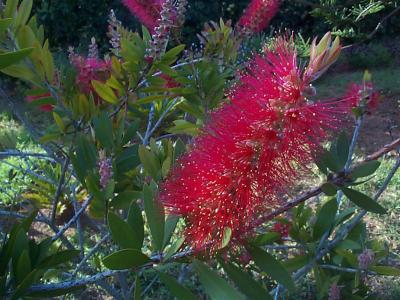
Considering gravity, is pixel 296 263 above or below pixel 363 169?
below

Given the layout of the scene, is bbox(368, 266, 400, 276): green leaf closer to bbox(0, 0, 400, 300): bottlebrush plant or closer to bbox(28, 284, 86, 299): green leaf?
bbox(0, 0, 400, 300): bottlebrush plant

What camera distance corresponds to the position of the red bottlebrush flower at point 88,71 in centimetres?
165

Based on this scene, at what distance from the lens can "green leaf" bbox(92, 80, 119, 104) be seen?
4.98 feet

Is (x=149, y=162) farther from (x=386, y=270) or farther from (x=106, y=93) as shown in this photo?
(x=386, y=270)

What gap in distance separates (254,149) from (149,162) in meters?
0.48

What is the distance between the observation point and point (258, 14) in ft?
6.54

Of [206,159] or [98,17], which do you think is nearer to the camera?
[206,159]

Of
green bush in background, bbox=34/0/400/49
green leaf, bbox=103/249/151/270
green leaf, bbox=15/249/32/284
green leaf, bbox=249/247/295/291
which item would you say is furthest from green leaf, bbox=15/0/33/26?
green bush in background, bbox=34/0/400/49

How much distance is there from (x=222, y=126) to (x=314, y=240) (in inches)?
27.8

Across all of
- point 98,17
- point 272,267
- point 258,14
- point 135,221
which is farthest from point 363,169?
point 98,17

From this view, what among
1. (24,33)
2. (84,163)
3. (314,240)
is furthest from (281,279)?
(24,33)

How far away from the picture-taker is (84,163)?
Answer: 1426 mm

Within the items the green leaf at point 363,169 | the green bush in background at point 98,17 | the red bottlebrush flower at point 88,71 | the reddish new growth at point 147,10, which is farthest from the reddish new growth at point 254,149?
the green bush in background at point 98,17

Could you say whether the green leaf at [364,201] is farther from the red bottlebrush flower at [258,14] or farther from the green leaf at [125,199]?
the red bottlebrush flower at [258,14]
